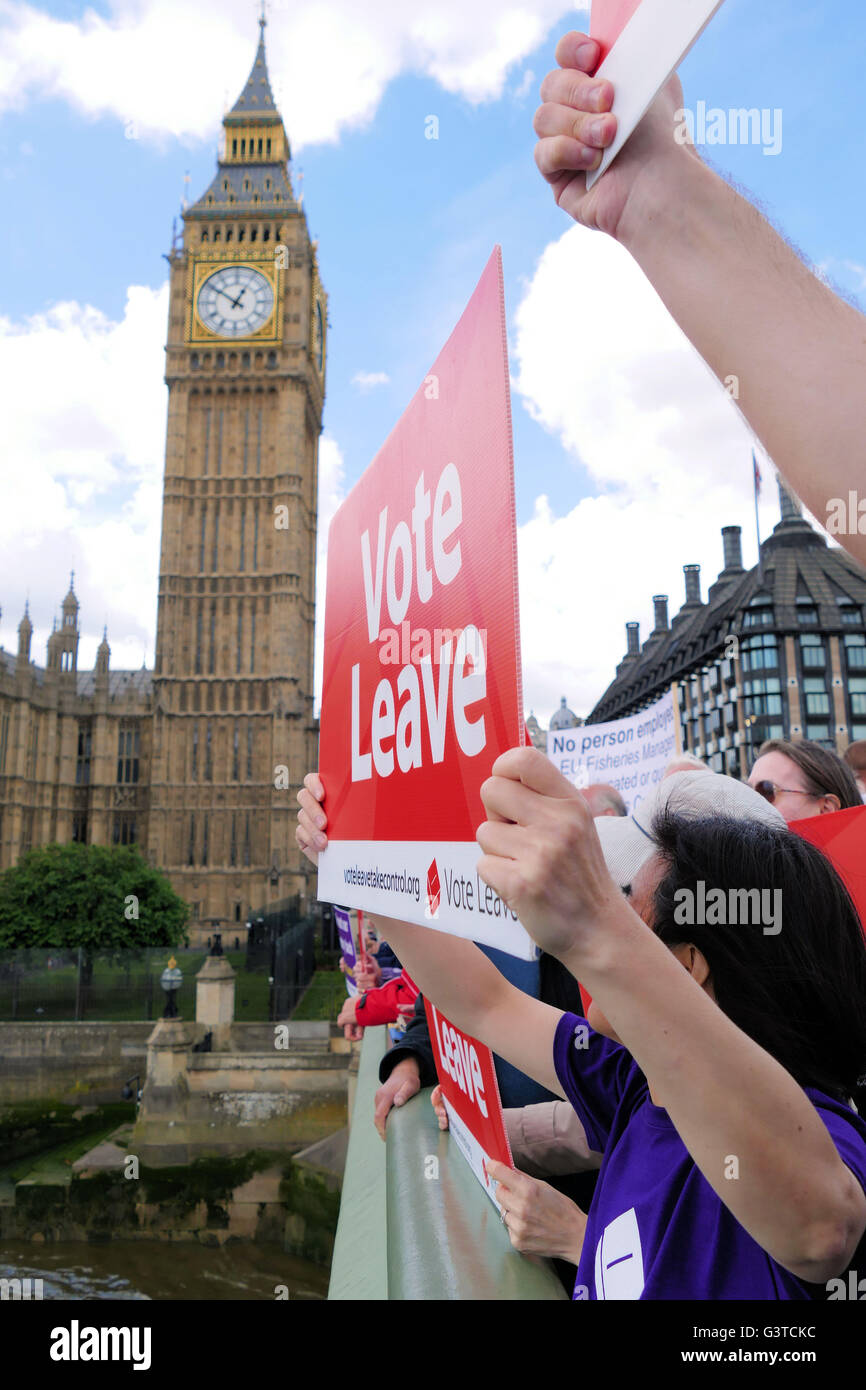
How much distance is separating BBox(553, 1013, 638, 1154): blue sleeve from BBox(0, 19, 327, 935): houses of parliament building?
35.2 m

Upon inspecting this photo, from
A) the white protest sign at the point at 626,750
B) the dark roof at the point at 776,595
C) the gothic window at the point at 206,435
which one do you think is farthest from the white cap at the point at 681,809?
the gothic window at the point at 206,435

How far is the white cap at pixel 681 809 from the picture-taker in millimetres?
1023

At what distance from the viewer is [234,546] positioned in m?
38.6

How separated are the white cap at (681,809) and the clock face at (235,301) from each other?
41.5m

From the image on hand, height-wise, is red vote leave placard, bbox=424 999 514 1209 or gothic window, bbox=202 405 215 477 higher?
gothic window, bbox=202 405 215 477

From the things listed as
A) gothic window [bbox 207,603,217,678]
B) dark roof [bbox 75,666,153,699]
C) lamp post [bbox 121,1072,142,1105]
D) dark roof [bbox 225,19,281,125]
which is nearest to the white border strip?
lamp post [bbox 121,1072,142,1105]

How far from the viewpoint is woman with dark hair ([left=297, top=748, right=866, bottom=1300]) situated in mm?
686

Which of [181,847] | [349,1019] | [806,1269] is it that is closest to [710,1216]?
[806,1269]

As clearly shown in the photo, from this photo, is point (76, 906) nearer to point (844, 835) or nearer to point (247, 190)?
point (844, 835)

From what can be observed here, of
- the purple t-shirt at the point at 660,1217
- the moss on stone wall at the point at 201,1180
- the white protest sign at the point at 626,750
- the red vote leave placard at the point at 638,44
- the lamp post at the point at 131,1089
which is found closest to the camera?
the red vote leave placard at the point at 638,44

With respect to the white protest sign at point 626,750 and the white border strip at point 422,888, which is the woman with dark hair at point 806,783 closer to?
the white border strip at point 422,888

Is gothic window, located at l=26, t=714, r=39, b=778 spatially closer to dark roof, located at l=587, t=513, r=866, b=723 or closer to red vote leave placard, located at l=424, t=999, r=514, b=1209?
dark roof, located at l=587, t=513, r=866, b=723

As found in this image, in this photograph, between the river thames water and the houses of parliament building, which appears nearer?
the river thames water

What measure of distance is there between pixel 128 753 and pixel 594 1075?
137ft
